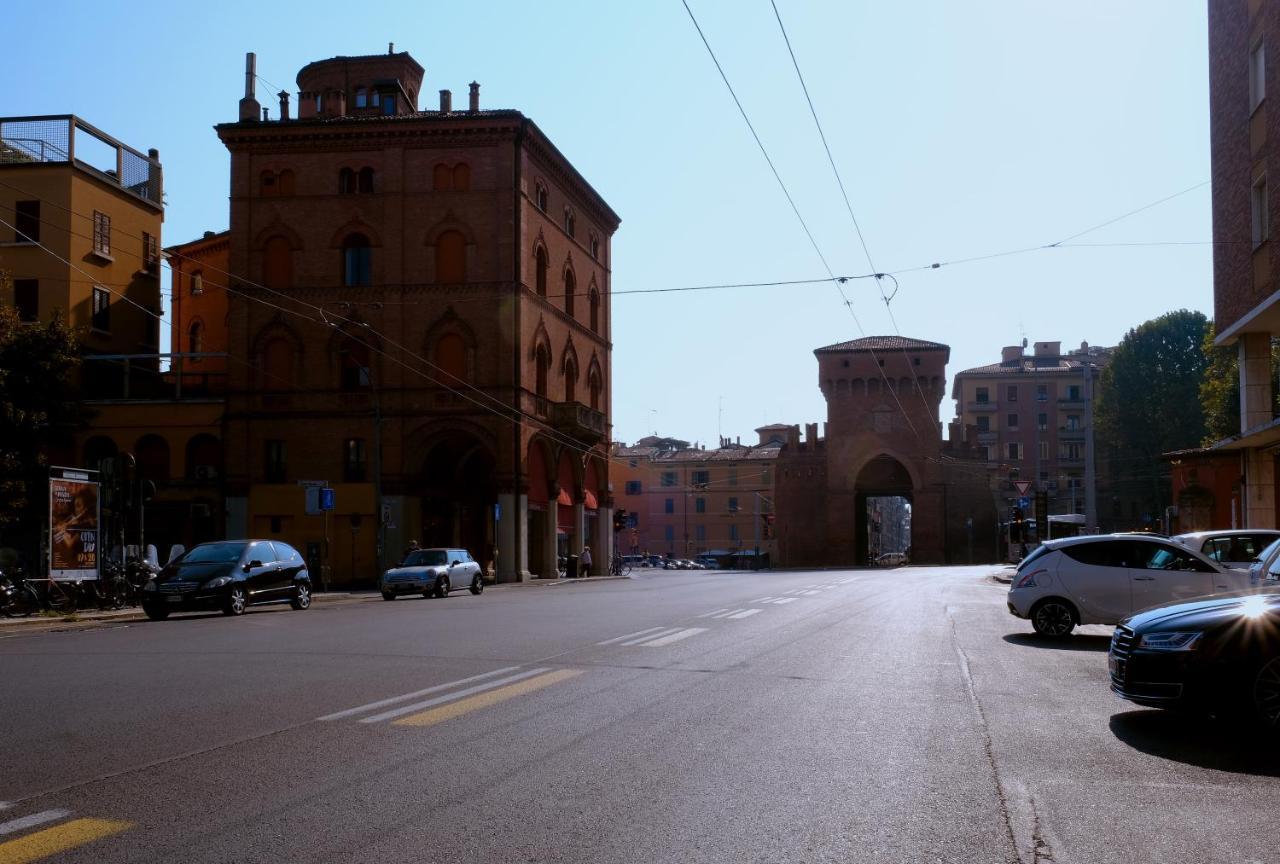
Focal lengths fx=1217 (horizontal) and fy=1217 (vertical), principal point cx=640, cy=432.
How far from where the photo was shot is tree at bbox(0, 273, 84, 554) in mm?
39469

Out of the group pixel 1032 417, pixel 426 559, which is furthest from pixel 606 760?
pixel 1032 417

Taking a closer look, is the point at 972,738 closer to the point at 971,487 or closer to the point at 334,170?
the point at 334,170

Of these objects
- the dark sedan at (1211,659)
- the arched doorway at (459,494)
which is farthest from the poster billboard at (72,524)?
the arched doorway at (459,494)

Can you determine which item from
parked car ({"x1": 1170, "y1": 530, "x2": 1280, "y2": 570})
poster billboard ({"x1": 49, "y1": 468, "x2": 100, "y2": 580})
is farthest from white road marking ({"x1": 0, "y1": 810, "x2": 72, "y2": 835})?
poster billboard ({"x1": 49, "y1": 468, "x2": 100, "y2": 580})

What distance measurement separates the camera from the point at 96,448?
159 ft

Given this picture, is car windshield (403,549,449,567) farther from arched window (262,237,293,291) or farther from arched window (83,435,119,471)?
arched window (83,435,119,471)

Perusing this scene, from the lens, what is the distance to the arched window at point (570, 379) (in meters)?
54.5

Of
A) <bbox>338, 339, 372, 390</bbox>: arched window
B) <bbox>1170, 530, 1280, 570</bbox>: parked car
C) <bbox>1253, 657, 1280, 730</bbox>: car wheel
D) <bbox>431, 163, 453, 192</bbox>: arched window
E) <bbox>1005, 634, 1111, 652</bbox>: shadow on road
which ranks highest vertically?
<bbox>431, 163, 453, 192</bbox>: arched window

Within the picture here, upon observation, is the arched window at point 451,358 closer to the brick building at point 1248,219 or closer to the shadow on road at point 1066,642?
the brick building at point 1248,219

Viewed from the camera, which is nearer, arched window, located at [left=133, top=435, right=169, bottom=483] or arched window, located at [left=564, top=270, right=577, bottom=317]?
arched window, located at [left=133, top=435, right=169, bottom=483]

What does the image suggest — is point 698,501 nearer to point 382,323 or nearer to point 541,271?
point 541,271

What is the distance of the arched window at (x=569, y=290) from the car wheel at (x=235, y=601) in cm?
3225

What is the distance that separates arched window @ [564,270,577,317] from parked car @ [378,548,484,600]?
20.3m

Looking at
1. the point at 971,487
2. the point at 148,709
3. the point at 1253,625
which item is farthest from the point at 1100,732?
the point at 971,487
